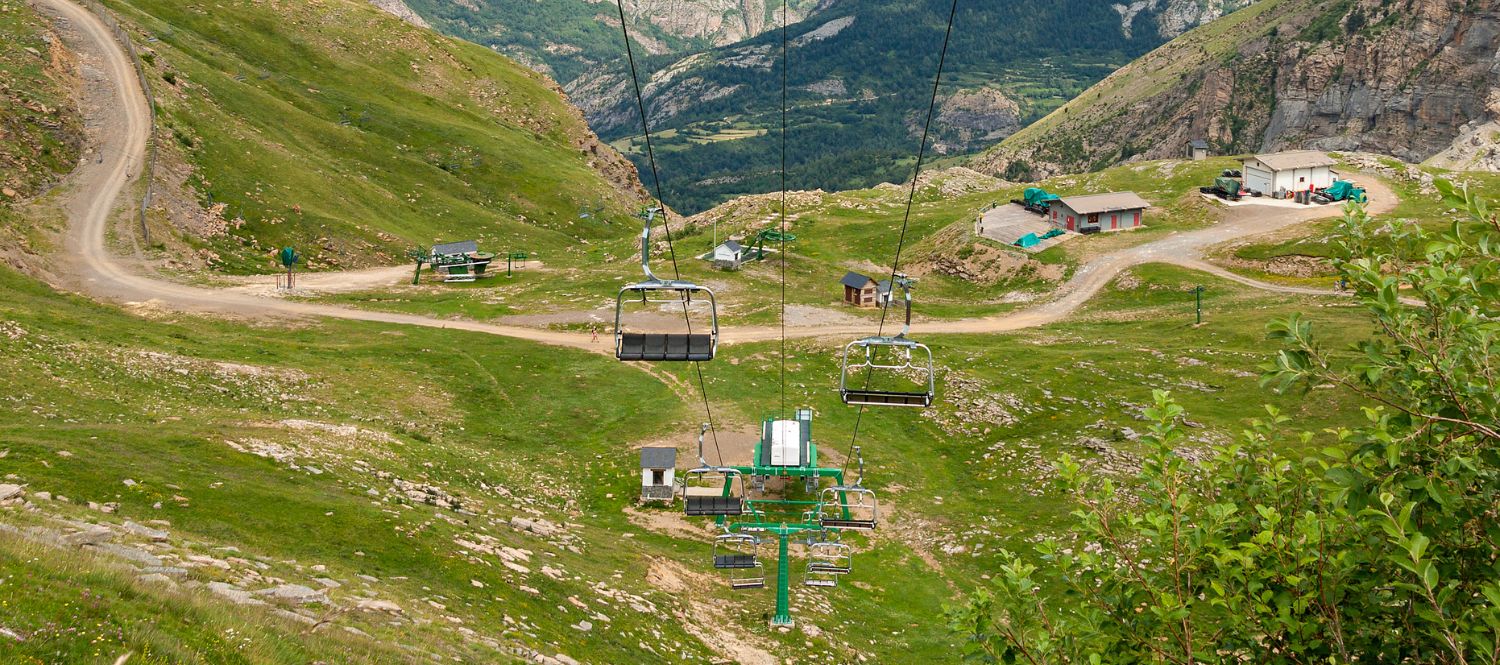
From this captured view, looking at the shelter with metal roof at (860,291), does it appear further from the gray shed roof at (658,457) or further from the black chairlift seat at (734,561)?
the black chairlift seat at (734,561)

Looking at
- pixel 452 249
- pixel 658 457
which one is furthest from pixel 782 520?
pixel 452 249

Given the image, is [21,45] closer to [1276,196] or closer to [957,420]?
[957,420]

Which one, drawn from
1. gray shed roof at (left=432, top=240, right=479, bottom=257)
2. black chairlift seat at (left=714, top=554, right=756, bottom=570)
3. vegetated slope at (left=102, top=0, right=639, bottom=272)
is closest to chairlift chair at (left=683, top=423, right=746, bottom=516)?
black chairlift seat at (left=714, top=554, right=756, bottom=570)

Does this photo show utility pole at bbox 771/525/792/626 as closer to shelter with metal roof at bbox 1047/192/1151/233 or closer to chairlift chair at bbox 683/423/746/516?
chairlift chair at bbox 683/423/746/516

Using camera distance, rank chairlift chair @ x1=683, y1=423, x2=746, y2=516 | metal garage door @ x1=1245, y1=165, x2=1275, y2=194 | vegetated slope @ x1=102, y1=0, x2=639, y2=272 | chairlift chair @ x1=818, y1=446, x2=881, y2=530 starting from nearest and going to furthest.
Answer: chairlift chair @ x1=818, y1=446, x2=881, y2=530 → chairlift chair @ x1=683, y1=423, x2=746, y2=516 → vegetated slope @ x1=102, y1=0, x2=639, y2=272 → metal garage door @ x1=1245, y1=165, x2=1275, y2=194

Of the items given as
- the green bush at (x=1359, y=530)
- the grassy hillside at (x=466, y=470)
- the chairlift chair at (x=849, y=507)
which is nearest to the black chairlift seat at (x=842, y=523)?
the chairlift chair at (x=849, y=507)

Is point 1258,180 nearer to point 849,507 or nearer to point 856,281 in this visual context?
point 856,281

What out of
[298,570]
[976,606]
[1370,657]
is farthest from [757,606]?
[1370,657]
